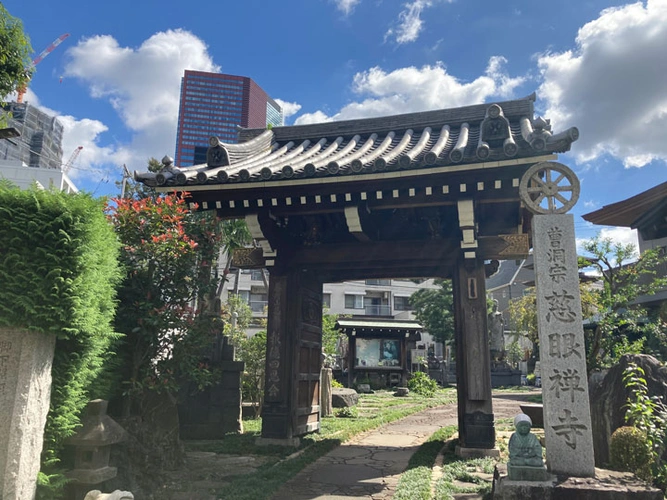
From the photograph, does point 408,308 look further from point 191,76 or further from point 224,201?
point 191,76

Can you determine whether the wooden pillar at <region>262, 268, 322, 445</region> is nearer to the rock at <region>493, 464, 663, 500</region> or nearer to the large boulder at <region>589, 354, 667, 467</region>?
the rock at <region>493, 464, 663, 500</region>

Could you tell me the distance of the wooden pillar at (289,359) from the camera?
9250mm

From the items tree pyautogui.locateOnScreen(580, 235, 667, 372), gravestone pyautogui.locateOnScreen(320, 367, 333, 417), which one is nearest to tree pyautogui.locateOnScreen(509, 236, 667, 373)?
tree pyautogui.locateOnScreen(580, 235, 667, 372)

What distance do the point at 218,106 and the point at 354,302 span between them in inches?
2571

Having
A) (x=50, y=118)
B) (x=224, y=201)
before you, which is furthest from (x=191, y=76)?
(x=224, y=201)

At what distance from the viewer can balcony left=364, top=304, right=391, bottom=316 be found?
46.1m

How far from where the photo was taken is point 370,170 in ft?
25.5

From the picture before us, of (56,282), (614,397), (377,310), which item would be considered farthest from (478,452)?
(377,310)

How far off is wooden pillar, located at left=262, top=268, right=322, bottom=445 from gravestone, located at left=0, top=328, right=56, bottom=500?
507 centimetres

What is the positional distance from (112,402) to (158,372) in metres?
0.80

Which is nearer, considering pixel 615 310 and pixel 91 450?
pixel 91 450

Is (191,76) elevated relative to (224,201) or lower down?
elevated

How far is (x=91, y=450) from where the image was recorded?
516cm

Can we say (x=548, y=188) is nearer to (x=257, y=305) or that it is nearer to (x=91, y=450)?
(x=91, y=450)
